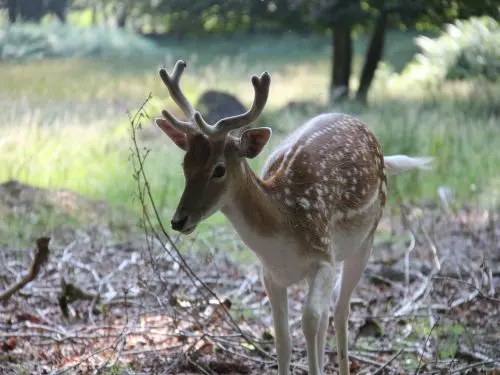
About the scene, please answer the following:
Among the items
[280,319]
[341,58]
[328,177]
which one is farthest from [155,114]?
[280,319]

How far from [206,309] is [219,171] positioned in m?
2.07

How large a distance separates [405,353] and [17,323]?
206 centimetres

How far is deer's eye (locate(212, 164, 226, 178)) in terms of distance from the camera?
3.17m

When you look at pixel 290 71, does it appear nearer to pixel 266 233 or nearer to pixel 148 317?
pixel 148 317

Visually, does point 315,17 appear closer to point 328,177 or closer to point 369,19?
point 369,19

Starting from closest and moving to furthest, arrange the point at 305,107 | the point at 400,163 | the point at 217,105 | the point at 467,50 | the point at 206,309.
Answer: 1. the point at 400,163
2. the point at 206,309
3. the point at 217,105
4. the point at 305,107
5. the point at 467,50

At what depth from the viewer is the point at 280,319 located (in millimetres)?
3637

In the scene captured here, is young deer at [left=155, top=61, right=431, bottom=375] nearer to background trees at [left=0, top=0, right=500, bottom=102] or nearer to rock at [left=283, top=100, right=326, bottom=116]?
background trees at [left=0, top=0, right=500, bottom=102]

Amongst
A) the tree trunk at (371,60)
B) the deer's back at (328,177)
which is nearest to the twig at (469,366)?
the deer's back at (328,177)

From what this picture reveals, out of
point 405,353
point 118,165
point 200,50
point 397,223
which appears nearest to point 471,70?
point 200,50

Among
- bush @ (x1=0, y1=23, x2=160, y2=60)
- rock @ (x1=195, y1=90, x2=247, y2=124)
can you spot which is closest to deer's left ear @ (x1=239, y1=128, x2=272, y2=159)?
bush @ (x1=0, y1=23, x2=160, y2=60)

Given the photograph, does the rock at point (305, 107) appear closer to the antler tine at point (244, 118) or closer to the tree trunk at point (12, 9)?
the tree trunk at point (12, 9)

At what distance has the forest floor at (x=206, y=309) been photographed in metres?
4.33

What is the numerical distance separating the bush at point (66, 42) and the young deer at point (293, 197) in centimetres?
421
